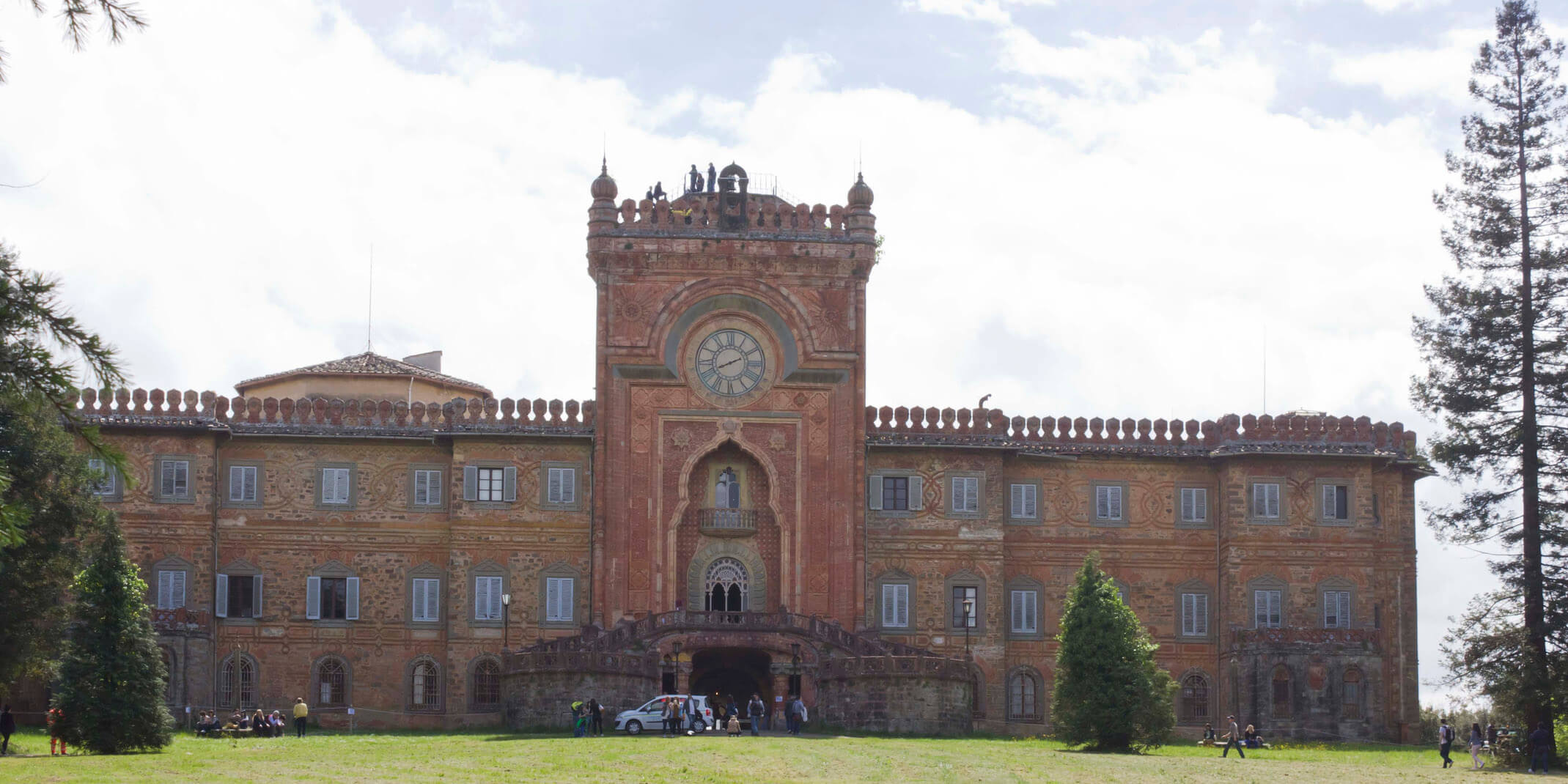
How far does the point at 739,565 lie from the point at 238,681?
14.4 metres

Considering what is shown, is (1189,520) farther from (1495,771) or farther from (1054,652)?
(1495,771)

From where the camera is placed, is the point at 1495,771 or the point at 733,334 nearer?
the point at 1495,771

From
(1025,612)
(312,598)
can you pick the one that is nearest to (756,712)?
(1025,612)

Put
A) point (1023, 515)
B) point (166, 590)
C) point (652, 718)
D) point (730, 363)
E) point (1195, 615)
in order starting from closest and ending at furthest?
point (652, 718)
point (166, 590)
point (730, 363)
point (1195, 615)
point (1023, 515)

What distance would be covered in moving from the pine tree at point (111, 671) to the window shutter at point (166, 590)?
15.1m

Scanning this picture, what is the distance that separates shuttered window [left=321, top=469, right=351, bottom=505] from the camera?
187 feet

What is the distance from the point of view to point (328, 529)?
5688 cm

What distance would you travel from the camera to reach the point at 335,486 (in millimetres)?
57094

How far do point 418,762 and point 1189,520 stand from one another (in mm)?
30134

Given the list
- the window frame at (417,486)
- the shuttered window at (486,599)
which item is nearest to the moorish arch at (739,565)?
the shuttered window at (486,599)

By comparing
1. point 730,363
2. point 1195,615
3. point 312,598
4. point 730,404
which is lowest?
point 1195,615

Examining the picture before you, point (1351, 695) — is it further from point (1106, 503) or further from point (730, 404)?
point (730, 404)

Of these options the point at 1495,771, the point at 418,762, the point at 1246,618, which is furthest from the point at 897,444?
the point at 418,762

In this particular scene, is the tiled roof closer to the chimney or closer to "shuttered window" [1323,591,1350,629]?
the chimney
